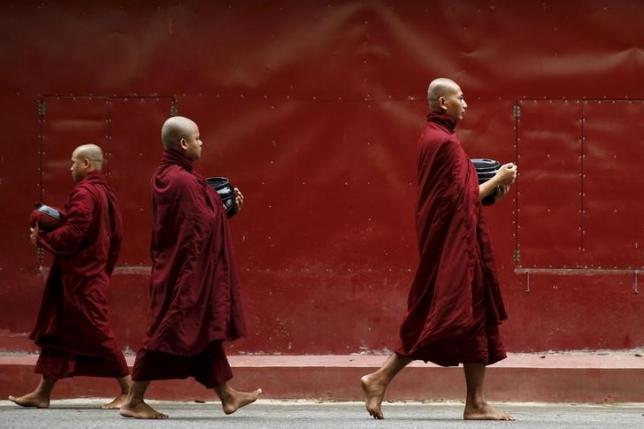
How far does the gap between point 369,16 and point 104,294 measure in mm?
2867

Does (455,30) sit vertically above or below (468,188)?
above

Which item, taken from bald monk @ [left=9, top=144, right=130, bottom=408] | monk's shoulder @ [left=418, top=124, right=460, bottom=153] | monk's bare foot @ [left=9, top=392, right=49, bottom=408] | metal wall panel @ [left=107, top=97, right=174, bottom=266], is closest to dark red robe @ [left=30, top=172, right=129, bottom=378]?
bald monk @ [left=9, top=144, right=130, bottom=408]

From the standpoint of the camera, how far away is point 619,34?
419 inches

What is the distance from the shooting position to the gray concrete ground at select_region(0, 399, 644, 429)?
24.8ft

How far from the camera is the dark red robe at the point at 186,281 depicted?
313 inches

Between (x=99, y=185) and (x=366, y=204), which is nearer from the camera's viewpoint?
(x=99, y=185)

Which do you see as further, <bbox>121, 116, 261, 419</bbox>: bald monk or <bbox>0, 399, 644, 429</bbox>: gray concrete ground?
<bbox>121, 116, 261, 419</bbox>: bald monk

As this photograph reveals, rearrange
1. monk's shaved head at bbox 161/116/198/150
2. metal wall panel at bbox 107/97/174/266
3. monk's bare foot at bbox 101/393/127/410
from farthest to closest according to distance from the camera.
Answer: metal wall panel at bbox 107/97/174/266 → monk's bare foot at bbox 101/393/127/410 → monk's shaved head at bbox 161/116/198/150

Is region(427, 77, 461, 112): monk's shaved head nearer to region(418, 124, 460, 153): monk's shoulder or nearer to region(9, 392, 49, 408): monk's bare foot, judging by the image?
region(418, 124, 460, 153): monk's shoulder

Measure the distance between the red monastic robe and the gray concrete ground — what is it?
1.41 feet

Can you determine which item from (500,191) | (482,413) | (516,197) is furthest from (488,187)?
→ (516,197)

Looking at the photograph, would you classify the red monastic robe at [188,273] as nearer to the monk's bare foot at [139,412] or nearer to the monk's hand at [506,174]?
the monk's bare foot at [139,412]

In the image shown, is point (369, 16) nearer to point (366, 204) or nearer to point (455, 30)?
point (455, 30)

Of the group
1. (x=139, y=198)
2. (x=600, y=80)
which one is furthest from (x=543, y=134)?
(x=139, y=198)
